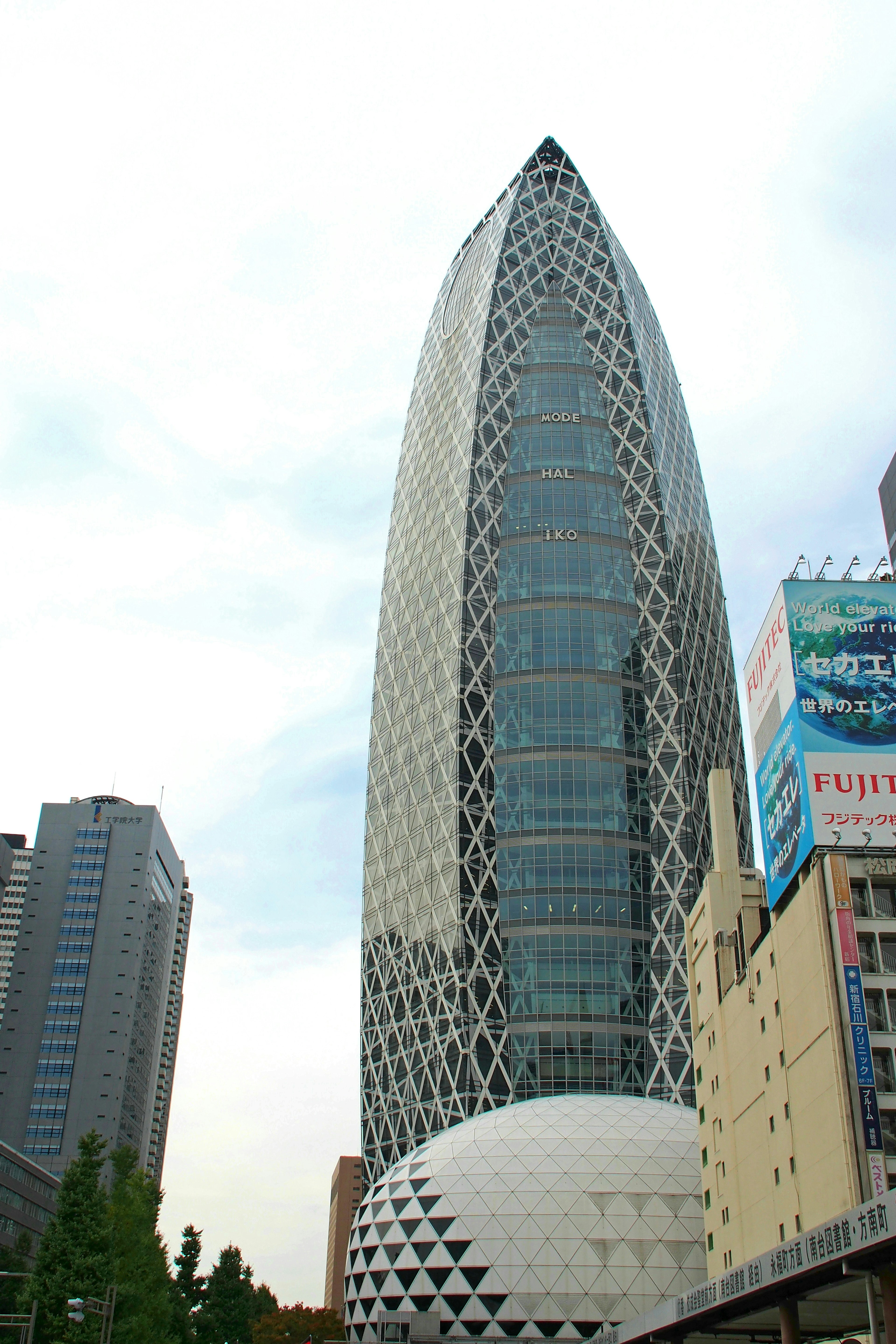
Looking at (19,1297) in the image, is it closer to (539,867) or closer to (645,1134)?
(645,1134)

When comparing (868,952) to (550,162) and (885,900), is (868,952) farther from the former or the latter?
(550,162)

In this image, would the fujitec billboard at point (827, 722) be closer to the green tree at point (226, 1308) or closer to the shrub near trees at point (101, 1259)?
the shrub near trees at point (101, 1259)

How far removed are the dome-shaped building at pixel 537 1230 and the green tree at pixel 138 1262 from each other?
14.9m

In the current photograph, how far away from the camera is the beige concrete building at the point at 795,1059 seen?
1966 inches

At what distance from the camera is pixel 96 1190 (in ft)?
203

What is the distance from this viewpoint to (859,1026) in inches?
1984

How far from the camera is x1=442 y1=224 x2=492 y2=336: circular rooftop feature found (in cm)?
14762

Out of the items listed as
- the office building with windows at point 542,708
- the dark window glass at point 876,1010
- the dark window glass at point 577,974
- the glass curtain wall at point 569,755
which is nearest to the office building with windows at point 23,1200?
the office building with windows at point 542,708

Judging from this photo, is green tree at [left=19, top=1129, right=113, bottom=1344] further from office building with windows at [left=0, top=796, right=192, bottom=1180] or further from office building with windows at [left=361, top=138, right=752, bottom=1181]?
office building with windows at [left=0, top=796, right=192, bottom=1180]

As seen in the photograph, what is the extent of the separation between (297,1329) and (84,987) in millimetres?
75441

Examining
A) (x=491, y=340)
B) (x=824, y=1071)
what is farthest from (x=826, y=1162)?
(x=491, y=340)

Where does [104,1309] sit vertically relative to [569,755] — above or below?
below

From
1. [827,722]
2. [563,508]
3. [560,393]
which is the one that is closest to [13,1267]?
[827,722]

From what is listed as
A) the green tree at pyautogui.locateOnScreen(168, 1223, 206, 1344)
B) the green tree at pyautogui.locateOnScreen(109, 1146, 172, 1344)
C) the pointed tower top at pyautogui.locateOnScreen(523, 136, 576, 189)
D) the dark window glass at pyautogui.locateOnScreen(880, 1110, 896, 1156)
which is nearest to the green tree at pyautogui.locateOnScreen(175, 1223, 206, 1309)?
the green tree at pyautogui.locateOnScreen(168, 1223, 206, 1344)
